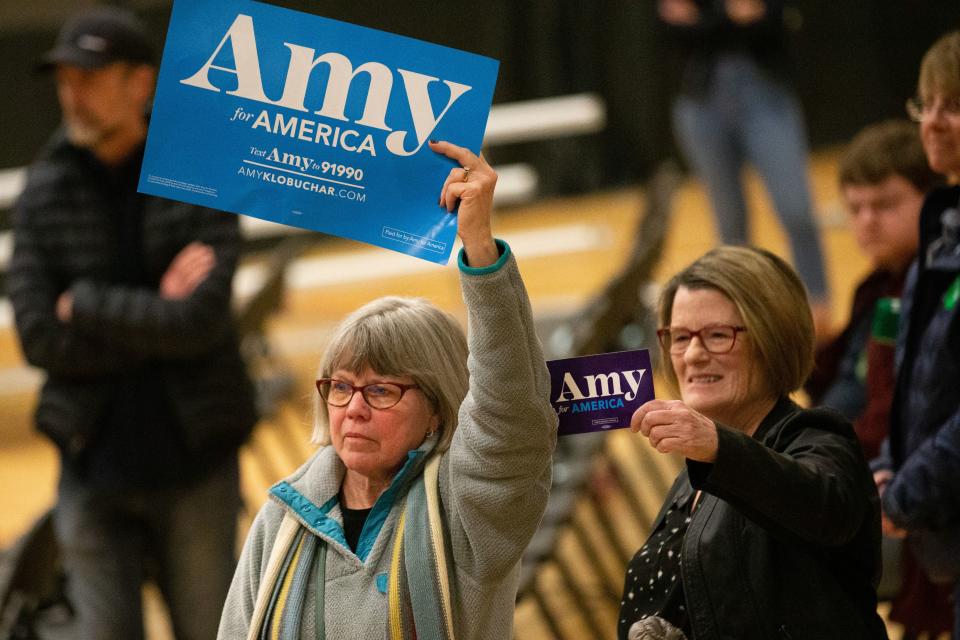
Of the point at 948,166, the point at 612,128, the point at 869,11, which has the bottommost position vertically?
the point at 948,166

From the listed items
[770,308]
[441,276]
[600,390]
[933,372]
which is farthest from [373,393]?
[441,276]

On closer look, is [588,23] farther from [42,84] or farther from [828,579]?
[828,579]

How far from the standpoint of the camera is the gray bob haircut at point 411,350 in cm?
210

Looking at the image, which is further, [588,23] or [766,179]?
[588,23]

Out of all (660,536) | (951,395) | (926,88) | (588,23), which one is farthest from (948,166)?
(588,23)

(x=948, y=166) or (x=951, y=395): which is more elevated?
(x=948, y=166)

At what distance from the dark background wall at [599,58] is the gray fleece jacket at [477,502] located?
27.5 ft

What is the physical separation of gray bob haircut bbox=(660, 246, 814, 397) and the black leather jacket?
0.09 metres

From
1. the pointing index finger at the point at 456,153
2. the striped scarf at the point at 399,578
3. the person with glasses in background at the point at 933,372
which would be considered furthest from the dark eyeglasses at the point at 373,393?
the person with glasses in background at the point at 933,372

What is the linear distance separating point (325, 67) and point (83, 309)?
52.0 inches

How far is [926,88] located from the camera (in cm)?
257

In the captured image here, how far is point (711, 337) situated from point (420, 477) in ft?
1.58

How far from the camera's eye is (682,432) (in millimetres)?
1798

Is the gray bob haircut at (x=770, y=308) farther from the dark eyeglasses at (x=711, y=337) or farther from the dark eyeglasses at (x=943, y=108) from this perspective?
the dark eyeglasses at (x=943, y=108)
